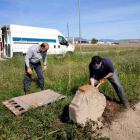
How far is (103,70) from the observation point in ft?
11.2

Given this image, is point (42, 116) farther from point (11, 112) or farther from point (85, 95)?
point (85, 95)

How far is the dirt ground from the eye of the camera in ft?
9.16

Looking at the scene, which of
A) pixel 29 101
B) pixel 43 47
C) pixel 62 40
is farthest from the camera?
pixel 62 40

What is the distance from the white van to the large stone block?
7.66 meters

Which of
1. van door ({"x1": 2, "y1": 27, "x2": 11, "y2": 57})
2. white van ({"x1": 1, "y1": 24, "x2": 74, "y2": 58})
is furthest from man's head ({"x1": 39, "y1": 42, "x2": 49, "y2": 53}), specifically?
van door ({"x1": 2, "y1": 27, "x2": 11, "y2": 57})

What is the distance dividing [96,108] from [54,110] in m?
1.04

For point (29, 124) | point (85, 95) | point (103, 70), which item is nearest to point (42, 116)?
point (29, 124)

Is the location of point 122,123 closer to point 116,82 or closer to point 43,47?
point 116,82

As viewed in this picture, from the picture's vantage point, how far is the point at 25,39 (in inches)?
377

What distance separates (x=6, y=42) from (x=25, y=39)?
142 centimetres

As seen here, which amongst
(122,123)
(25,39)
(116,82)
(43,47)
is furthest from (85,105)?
(25,39)

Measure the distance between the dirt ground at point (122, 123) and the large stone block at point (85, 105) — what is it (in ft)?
1.34

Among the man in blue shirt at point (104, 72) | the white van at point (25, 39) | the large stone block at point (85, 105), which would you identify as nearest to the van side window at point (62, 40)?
the white van at point (25, 39)

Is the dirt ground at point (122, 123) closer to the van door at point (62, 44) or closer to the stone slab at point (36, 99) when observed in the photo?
the stone slab at point (36, 99)
